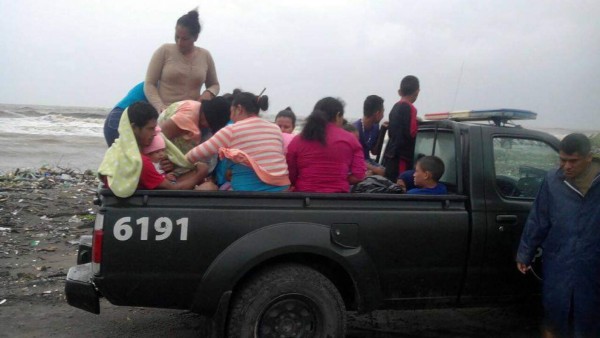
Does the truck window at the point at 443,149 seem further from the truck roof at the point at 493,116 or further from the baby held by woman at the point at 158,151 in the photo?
the baby held by woman at the point at 158,151

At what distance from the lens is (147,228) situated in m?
3.21

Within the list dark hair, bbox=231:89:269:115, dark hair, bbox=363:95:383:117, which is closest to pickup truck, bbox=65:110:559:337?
dark hair, bbox=231:89:269:115

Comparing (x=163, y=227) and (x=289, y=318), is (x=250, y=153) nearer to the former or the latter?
(x=163, y=227)

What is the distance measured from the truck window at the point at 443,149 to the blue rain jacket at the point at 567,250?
664mm

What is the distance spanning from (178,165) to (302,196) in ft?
3.28

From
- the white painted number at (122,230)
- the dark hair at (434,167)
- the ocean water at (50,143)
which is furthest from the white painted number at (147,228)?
the ocean water at (50,143)

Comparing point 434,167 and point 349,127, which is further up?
point 349,127

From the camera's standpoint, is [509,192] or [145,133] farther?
[509,192]

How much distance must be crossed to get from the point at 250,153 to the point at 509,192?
1928mm

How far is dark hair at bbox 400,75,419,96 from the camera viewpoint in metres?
4.91

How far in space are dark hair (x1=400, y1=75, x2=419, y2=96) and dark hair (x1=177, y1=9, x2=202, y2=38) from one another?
77.5 inches

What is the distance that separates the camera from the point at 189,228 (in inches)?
128

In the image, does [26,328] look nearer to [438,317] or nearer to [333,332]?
[333,332]

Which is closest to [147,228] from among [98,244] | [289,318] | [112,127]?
[98,244]
